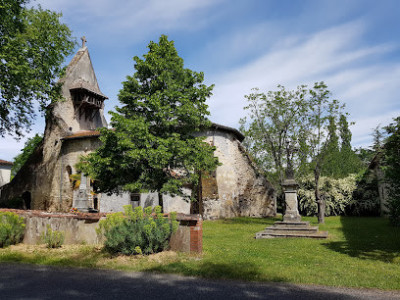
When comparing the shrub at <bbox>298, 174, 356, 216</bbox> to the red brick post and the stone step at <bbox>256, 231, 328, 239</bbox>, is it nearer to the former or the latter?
the stone step at <bbox>256, 231, 328, 239</bbox>

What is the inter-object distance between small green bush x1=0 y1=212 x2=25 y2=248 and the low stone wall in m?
0.19

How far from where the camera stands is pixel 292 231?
11.8m

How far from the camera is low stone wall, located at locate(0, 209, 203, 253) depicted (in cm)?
723

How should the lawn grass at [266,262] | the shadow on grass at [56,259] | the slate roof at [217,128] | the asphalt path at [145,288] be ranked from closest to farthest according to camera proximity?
the asphalt path at [145,288] < the lawn grass at [266,262] < the shadow on grass at [56,259] < the slate roof at [217,128]

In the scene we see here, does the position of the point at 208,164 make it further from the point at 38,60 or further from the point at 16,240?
the point at 38,60

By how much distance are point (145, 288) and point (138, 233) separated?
2417 mm

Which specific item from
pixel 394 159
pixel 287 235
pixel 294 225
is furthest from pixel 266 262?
pixel 294 225

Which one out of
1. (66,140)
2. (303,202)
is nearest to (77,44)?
(66,140)

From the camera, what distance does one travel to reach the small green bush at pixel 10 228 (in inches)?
319

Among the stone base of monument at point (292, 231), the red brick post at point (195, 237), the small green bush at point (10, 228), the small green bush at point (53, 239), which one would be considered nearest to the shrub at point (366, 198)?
the stone base of monument at point (292, 231)

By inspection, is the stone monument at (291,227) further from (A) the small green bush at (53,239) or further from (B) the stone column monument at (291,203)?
(A) the small green bush at (53,239)

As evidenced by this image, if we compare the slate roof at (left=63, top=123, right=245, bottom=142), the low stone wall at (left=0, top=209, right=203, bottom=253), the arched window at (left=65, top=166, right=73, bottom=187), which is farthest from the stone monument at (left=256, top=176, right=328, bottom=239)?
the arched window at (left=65, top=166, right=73, bottom=187)

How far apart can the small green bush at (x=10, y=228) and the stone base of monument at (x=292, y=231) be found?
8206 millimetres

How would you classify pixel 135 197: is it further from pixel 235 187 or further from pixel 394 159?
pixel 394 159
